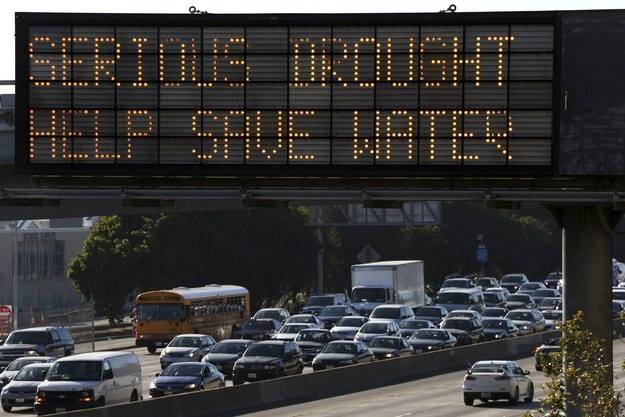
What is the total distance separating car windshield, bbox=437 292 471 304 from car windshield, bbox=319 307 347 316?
1114 centimetres

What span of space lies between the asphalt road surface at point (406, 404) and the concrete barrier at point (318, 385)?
0.66 meters

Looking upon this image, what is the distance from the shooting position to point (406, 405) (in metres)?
53.8

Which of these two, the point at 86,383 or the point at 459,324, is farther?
the point at 459,324

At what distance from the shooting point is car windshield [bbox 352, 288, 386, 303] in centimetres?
9100

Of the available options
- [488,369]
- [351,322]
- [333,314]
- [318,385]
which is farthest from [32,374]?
[333,314]

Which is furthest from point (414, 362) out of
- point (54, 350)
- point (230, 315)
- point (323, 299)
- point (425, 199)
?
point (425, 199)

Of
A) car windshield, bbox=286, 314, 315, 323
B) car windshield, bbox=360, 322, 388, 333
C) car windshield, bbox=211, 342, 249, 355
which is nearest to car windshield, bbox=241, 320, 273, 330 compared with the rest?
car windshield, bbox=286, 314, 315, 323

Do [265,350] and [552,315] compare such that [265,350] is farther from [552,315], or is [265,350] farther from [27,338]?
[552,315]

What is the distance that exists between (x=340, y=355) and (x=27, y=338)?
1209 centimetres

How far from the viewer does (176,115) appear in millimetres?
29266

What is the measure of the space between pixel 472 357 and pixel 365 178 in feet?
141

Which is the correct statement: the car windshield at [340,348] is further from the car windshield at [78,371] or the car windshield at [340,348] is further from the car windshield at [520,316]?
the car windshield at [520,316]

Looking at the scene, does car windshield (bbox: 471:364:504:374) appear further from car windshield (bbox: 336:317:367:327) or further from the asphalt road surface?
car windshield (bbox: 336:317:367:327)

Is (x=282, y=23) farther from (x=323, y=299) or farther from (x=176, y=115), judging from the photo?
(x=323, y=299)
